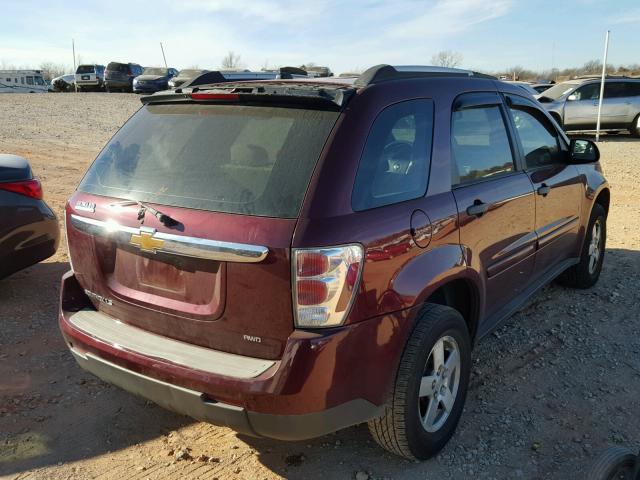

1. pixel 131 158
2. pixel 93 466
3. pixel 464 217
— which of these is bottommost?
pixel 93 466

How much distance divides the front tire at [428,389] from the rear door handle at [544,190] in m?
1.35

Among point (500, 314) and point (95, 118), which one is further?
point (95, 118)

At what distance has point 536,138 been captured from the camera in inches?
160

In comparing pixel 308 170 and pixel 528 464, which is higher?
pixel 308 170

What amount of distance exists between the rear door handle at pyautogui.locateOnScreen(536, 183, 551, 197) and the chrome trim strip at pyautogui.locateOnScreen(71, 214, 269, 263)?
232cm

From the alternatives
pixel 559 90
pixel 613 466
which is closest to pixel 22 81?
pixel 559 90

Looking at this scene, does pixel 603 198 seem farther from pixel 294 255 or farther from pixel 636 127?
pixel 636 127

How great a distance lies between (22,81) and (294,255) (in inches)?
1610

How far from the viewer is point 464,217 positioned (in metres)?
2.93

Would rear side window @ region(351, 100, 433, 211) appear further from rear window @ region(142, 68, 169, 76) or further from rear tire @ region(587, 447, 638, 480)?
rear window @ region(142, 68, 169, 76)

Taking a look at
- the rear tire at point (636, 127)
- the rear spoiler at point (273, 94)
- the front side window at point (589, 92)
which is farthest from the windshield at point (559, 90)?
the rear spoiler at point (273, 94)

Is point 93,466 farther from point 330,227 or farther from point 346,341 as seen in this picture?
point 330,227

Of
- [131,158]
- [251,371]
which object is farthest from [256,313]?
[131,158]

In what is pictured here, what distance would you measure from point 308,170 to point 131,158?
1.03 m
